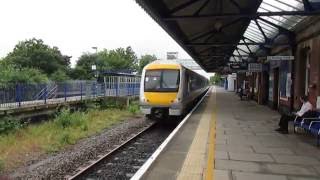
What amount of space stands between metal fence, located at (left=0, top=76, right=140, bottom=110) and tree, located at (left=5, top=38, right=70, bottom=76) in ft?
112

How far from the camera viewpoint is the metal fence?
779 inches

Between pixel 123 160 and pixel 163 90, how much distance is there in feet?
25.4

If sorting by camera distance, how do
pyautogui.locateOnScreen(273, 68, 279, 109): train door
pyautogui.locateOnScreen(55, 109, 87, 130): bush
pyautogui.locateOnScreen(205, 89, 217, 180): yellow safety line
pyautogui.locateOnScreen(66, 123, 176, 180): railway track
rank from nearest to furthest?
pyautogui.locateOnScreen(205, 89, 217, 180): yellow safety line
pyautogui.locateOnScreen(66, 123, 176, 180): railway track
pyautogui.locateOnScreen(55, 109, 87, 130): bush
pyautogui.locateOnScreen(273, 68, 279, 109): train door

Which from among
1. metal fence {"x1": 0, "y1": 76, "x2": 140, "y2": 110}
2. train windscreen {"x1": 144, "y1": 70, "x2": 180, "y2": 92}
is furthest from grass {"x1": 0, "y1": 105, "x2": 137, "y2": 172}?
train windscreen {"x1": 144, "y1": 70, "x2": 180, "y2": 92}

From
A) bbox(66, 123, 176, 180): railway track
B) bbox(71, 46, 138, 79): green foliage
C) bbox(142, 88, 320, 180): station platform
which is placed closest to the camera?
bbox(142, 88, 320, 180): station platform

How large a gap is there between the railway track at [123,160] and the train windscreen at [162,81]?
2667mm

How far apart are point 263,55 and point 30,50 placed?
51.4m

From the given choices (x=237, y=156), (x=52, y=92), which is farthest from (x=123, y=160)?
(x=52, y=92)

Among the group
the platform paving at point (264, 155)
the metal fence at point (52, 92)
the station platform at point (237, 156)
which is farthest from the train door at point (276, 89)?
the metal fence at point (52, 92)

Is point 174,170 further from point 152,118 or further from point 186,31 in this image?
point 152,118

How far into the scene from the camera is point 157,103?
18.9 m

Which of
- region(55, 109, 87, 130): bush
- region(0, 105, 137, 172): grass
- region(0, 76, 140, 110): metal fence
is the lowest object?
region(0, 105, 137, 172): grass

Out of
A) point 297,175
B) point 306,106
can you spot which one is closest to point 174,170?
point 297,175

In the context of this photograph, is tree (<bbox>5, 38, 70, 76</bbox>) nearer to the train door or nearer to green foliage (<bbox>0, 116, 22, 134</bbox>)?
the train door
